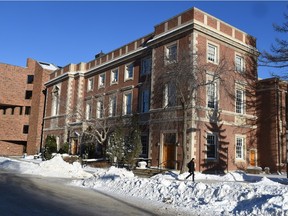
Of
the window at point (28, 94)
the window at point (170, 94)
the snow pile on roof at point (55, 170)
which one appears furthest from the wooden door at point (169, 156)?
the window at point (28, 94)

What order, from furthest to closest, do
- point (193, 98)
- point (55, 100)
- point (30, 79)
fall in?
point (30, 79), point (55, 100), point (193, 98)

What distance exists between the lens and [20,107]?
54.1 meters

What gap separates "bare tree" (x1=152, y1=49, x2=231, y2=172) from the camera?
2166cm

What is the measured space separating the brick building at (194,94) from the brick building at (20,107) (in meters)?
19.1

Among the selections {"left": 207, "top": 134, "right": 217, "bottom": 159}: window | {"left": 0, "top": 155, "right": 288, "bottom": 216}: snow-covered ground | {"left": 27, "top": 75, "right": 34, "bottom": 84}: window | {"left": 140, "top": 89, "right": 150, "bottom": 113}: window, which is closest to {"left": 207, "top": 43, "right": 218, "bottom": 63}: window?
{"left": 207, "top": 134, "right": 217, "bottom": 159}: window

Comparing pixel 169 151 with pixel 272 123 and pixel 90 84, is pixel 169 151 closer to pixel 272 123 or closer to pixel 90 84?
pixel 272 123

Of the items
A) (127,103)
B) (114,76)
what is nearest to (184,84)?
(127,103)

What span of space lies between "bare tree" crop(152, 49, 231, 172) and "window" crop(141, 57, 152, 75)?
436 centimetres

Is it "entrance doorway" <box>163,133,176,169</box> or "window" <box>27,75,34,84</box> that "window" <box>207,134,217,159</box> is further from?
"window" <box>27,75,34,84</box>

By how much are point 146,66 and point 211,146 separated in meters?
10.3

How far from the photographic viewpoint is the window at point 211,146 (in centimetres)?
2569

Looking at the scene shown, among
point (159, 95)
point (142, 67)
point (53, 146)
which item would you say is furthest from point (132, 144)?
point (53, 146)

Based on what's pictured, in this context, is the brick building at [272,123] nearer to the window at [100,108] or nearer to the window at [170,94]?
the window at [170,94]

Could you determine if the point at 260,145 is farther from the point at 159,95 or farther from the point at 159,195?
the point at 159,195
